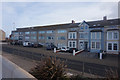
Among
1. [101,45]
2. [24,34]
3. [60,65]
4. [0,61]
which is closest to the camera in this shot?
[60,65]

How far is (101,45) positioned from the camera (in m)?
29.3

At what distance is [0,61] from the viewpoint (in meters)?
4.72

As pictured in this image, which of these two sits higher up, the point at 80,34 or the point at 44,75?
the point at 80,34

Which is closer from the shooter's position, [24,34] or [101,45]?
[101,45]

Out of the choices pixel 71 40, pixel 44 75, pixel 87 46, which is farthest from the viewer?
pixel 71 40

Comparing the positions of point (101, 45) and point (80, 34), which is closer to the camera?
point (101, 45)

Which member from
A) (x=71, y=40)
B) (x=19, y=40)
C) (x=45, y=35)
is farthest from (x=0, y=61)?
(x=19, y=40)

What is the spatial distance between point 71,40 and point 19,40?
37.6 metres

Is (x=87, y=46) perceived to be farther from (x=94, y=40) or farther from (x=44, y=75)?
(x=44, y=75)

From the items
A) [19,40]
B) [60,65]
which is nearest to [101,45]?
[60,65]

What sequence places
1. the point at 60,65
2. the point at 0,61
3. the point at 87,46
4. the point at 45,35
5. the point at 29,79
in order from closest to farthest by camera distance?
the point at 29,79
the point at 60,65
the point at 0,61
the point at 87,46
the point at 45,35

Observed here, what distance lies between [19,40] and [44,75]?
6193 cm

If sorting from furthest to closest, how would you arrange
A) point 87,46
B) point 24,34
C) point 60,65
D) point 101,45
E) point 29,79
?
point 24,34
point 87,46
point 101,45
point 60,65
point 29,79

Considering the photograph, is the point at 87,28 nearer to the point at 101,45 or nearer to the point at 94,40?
the point at 94,40
